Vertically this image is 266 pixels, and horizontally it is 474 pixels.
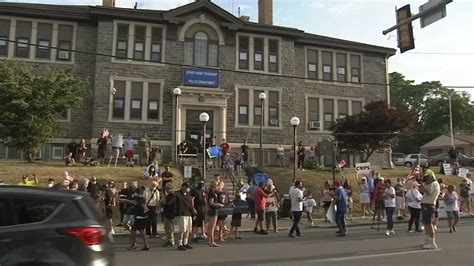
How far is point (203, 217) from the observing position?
48.3ft

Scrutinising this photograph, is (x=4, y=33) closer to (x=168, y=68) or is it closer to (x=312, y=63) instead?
(x=168, y=68)

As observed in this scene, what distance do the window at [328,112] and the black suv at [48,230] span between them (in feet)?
107

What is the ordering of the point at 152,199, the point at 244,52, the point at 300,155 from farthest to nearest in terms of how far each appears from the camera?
the point at 244,52
the point at 300,155
the point at 152,199

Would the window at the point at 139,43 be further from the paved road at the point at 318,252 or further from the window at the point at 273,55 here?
the paved road at the point at 318,252

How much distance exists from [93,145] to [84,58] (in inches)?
231

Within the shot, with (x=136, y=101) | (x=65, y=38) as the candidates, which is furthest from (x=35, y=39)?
(x=136, y=101)

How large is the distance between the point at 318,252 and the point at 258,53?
80.8 feet

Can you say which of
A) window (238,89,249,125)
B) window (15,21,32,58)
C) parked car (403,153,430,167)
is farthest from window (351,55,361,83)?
window (15,21,32,58)

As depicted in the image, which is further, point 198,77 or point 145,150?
point 198,77

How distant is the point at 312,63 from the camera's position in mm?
37875

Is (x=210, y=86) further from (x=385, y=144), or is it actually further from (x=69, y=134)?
(x=385, y=144)

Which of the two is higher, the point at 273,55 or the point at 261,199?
the point at 273,55

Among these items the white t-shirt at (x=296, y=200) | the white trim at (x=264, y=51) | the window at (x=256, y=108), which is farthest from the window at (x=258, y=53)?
the white t-shirt at (x=296, y=200)

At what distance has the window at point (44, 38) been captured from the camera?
105ft
